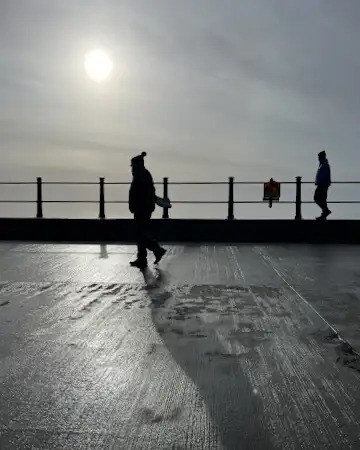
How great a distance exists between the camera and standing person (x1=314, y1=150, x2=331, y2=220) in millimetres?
13680

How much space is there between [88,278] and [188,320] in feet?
8.73

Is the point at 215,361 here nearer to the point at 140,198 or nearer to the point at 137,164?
the point at 140,198

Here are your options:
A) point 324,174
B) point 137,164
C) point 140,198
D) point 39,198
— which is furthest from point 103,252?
point 324,174

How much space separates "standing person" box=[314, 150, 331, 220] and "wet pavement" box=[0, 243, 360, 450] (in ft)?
23.1

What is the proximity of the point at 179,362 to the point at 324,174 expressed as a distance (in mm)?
11094

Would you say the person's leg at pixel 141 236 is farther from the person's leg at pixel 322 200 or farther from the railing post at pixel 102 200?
the person's leg at pixel 322 200

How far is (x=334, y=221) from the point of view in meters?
13.4

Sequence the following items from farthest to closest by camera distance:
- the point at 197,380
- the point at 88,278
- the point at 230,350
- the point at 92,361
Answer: the point at 88,278 < the point at 230,350 < the point at 92,361 < the point at 197,380

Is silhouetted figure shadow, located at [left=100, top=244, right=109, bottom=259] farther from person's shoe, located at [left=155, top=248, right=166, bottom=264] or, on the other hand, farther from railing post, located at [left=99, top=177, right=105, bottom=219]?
railing post, located at [left=99, top=177, right=105, bottom=219]

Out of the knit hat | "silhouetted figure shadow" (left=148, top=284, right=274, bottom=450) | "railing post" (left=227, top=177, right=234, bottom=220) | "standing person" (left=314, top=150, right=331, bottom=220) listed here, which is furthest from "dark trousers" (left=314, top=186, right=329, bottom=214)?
"silhouetted figure shadow" (left=148, top=284, right=274, bottom=450)

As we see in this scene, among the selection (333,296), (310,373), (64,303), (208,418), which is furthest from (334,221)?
(208,418)

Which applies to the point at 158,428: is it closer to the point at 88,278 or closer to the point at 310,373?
the point at 310,373

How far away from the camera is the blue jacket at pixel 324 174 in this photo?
1367cm

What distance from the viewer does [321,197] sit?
13.9 meters
